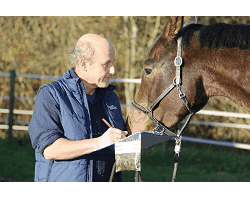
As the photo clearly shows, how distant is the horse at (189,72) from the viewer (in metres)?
2.16

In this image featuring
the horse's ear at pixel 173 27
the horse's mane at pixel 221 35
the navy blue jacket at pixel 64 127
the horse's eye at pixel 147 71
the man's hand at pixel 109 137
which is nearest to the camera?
the man's hand at pixel 109 137

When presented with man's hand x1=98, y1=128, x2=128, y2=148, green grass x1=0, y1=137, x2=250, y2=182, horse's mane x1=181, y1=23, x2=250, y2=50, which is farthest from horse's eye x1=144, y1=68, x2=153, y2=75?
green grass x1=0, y1=137, x2=250, y2=182

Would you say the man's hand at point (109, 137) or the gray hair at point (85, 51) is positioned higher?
the gray hair at point (85, 51)

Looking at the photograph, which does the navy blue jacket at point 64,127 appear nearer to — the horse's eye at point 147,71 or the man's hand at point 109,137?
the man's hand at point 109,137

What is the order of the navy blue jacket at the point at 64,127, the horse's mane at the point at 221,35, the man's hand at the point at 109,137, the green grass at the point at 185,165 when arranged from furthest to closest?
the green grass at the point at 185,165 → the horse's mane at the point at 221,35 → the navy blue jacket at the point at 64,127 → the man's hand at the point at 109,137

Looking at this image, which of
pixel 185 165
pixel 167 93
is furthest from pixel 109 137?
pixel 185 165

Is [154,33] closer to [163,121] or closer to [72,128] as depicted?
[163,121]

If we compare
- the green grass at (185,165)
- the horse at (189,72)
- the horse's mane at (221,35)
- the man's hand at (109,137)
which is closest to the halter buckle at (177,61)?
the horse at (189,72)

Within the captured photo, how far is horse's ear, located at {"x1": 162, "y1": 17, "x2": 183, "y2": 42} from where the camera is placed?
223cm

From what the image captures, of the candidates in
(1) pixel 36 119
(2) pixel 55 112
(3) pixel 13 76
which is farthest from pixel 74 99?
(3) pixel 13 76

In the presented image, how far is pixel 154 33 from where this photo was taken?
6.98 m

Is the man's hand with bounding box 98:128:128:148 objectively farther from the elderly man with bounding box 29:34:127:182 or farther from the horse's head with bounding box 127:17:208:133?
the horse's head with bounding box 127:17:208:133

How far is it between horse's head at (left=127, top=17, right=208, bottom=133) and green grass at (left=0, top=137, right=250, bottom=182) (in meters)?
2.58

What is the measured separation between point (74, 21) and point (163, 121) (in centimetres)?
593
